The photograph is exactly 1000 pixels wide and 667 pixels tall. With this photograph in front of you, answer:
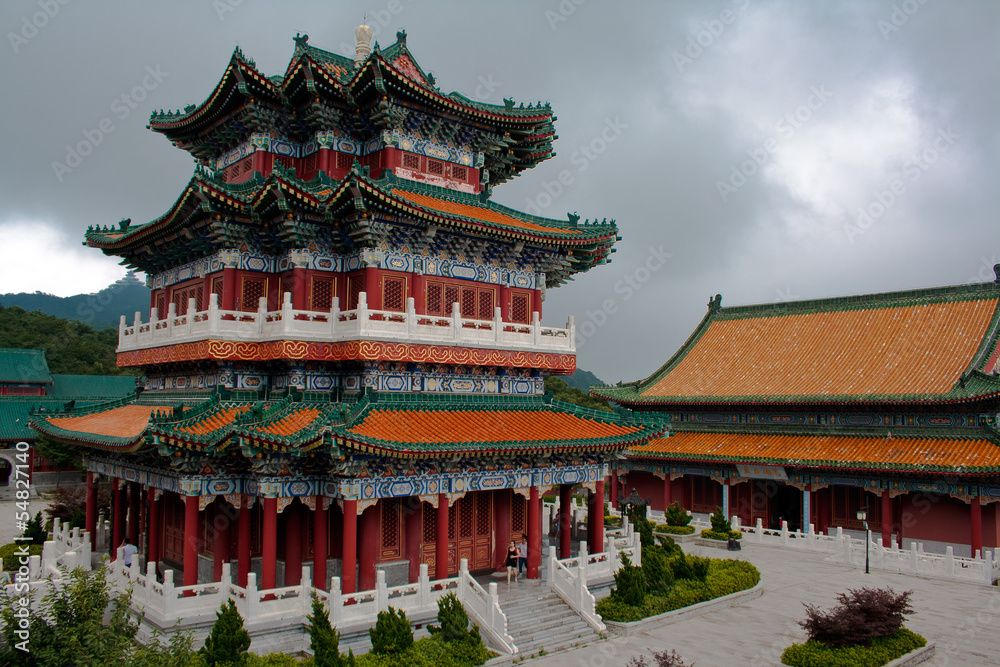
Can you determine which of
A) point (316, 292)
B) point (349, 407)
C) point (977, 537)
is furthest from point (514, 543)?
point (977, 537)

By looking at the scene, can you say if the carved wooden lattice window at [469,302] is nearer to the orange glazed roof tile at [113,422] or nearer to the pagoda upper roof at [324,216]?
the pagoda upper roof at [324,216]

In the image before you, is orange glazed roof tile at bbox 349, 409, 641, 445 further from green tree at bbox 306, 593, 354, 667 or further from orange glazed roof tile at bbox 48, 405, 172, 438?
orange glazed roof tile at bbox 48, 405, 172, 438

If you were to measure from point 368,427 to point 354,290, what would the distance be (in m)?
5.08

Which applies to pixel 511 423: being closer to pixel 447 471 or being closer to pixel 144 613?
pixel 447 471

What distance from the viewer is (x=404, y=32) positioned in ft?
82.6

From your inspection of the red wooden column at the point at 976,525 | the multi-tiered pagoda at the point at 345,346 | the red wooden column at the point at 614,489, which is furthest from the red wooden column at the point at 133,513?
the red wooden column at the point at 976,525

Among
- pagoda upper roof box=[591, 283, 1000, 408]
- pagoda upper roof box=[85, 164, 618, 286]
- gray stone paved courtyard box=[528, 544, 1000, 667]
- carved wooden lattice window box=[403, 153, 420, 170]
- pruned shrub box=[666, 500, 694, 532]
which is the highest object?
carved wooden lattice window box=[403, 153, 420, 170]

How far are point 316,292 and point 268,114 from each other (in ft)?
20.3

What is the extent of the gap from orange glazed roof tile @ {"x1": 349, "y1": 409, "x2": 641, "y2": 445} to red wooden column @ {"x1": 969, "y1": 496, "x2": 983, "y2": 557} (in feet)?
50.3

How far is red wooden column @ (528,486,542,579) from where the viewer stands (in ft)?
73.5

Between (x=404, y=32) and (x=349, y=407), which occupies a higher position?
(x=404, y=32)

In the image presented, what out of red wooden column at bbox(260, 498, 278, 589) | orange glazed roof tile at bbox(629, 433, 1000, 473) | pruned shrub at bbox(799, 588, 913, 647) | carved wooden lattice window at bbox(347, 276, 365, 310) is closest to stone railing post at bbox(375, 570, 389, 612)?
red wooden column at bbox(260, 498, 278, 589)

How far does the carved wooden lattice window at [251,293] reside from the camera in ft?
73.5

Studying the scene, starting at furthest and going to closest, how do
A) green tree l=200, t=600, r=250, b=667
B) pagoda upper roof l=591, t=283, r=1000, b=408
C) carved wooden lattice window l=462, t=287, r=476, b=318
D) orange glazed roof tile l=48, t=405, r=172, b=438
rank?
pagoda upper roof l=591, t=283, r=1000, b=408 < carved wooden lattice window l=462, t=287, r=476, b=318 < orange glazed roof tile l=48, t=405, r=172, b=438 < green tree l=200, t=600, r=250, b=667
